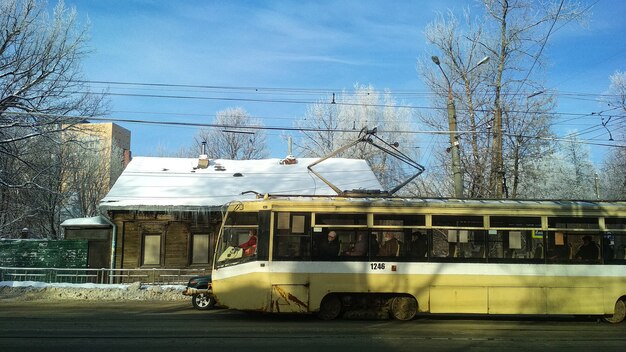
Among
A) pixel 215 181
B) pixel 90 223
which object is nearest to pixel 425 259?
pixel 215 181

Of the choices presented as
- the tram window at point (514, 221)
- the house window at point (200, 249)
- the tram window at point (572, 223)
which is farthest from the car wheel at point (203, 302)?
the tram window at point (572, 223)

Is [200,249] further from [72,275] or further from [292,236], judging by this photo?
[292,236]

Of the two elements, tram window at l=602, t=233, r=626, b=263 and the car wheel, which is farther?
the car wheel

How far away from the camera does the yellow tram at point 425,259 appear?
39.2 ft

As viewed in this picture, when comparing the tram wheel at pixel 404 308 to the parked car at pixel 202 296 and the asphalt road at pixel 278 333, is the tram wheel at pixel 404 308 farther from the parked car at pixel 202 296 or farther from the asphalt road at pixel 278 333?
the parked car at pixel 202 296

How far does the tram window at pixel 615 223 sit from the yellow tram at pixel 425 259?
0.03 metres

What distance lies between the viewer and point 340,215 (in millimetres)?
12352

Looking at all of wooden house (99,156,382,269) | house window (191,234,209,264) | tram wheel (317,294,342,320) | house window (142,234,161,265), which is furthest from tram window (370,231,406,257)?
house window (142,234,161,265)

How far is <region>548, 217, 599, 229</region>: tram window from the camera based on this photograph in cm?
1241

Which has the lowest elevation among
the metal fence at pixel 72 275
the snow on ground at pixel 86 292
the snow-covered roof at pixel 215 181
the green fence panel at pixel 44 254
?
the snow on ground at pixel 86 292

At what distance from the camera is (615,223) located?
41.0 ft

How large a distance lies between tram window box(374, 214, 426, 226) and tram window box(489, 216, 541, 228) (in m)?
1.72

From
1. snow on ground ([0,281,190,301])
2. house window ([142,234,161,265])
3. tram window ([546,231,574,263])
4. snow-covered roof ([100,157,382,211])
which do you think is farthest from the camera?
house window ([142,234,161,265])

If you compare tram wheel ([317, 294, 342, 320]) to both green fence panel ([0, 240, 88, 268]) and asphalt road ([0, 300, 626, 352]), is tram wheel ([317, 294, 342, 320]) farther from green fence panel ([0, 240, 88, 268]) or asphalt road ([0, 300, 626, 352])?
green fence panel ([0, 240, 88, 268])
